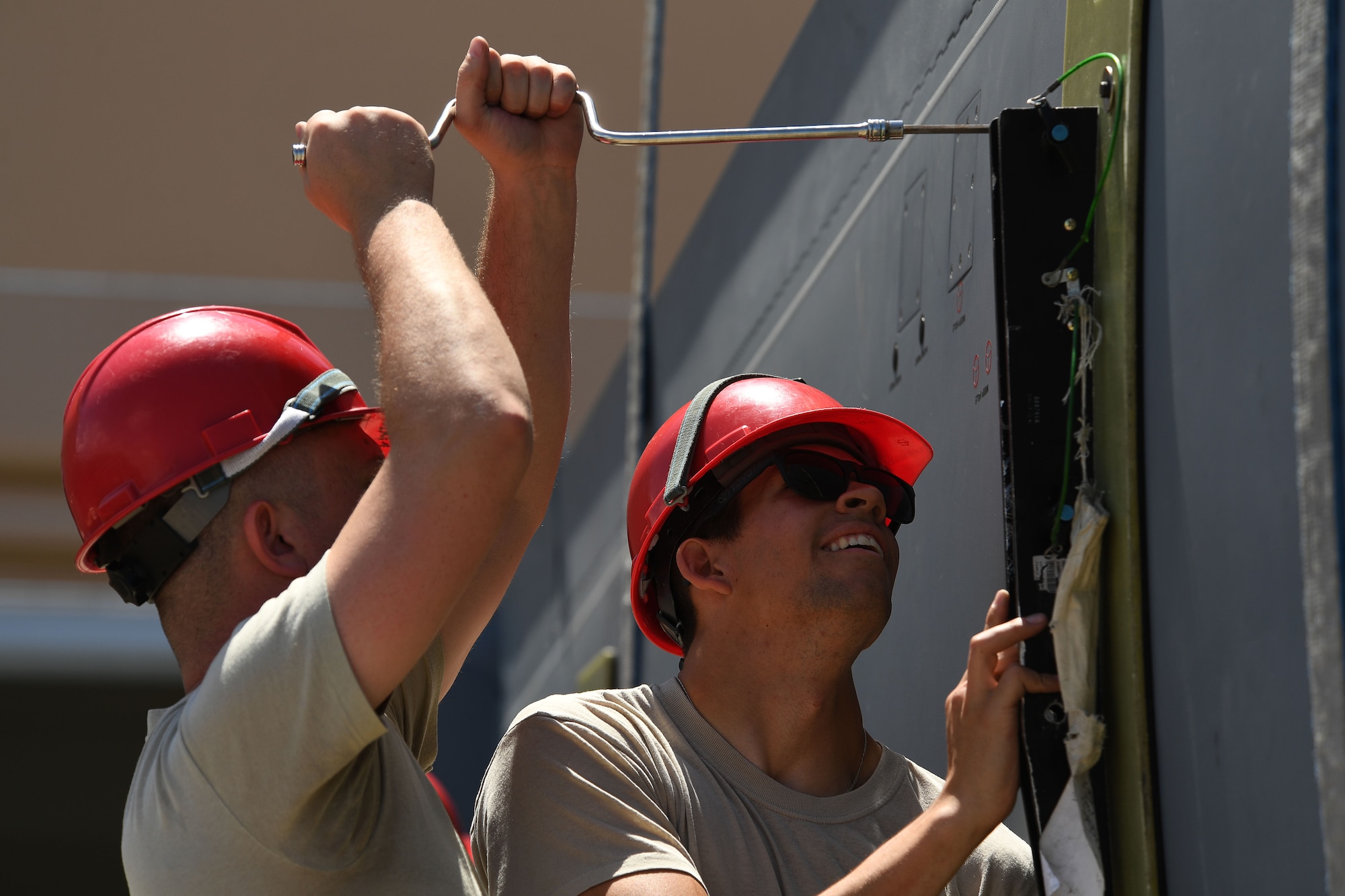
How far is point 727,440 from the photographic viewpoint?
101 inches

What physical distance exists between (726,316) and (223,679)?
3.75 meters

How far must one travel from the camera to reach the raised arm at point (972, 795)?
1.88 m

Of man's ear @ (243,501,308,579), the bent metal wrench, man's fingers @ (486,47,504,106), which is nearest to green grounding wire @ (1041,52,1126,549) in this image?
the bent metal wrench

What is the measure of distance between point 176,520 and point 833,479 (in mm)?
1114

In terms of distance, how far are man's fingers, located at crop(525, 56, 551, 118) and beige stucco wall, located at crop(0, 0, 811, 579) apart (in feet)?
7.95

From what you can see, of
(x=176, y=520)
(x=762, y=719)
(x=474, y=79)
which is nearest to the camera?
(x=176, y=520)

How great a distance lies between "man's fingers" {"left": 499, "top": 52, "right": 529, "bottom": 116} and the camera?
2.23 m

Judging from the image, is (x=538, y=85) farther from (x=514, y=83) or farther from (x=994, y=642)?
(x=994, y=642)

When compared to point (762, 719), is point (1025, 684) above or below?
above

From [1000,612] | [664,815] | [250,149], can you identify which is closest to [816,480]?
[1000,612]

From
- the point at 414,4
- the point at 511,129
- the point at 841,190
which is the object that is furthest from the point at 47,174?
the point at 511,129

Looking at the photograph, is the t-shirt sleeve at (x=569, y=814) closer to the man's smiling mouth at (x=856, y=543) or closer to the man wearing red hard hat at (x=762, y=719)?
the man wearing red hard hat at (x=762, y=719)

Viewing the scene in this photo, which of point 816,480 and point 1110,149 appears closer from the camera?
point 1110,149

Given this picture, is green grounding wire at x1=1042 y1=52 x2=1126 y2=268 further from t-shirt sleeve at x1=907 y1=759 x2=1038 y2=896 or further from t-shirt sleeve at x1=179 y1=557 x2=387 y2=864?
t-shirt sleeve at x1=179 y1=557 x2=387 y2=864
